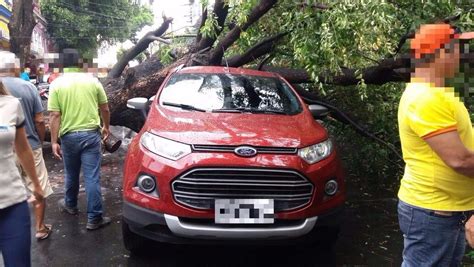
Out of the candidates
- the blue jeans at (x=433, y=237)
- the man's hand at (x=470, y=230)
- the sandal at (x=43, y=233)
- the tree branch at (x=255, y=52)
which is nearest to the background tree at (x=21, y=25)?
the tree branch at (x=255, y=52)

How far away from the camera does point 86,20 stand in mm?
28438

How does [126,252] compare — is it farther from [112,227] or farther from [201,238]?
[201,238]

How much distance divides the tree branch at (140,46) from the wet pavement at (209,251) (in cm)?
411

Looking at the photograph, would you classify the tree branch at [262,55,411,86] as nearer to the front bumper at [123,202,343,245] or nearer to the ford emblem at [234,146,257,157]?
the ford emblem at [234,146,257,157]

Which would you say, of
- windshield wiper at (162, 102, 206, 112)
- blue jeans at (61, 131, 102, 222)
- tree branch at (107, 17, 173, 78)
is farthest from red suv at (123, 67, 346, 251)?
tree branch at (107, 17, 173, 78)

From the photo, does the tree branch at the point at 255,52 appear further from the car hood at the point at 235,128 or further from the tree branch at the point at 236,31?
the car hood at the point at 235,128

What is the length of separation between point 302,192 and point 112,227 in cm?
232

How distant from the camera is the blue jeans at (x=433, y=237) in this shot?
→ 2152 millimetres

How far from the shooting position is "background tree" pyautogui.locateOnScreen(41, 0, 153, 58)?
92.3 ft

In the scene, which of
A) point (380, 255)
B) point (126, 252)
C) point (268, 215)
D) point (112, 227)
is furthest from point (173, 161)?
point (380, 255)

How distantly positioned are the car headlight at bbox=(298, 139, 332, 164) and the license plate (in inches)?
21.5

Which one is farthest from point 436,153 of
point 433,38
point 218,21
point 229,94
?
point 218,21

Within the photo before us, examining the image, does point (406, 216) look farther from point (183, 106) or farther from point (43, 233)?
point (43, 233)

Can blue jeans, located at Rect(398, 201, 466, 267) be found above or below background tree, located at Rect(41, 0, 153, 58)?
below
